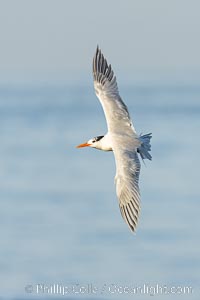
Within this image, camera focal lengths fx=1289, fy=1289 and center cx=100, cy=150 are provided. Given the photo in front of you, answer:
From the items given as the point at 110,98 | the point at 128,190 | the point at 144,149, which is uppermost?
the point at 110,98

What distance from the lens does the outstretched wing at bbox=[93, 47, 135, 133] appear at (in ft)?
47.0

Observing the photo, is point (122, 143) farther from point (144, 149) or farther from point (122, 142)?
point (144, 149)

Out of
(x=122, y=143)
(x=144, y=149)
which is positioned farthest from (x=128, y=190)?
(x=144, y=149)

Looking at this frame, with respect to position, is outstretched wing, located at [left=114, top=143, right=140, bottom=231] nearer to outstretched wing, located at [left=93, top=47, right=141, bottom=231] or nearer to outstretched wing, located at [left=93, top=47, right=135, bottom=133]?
outstretched wing, located at [left=93, top=47, right=141, bottom=231]

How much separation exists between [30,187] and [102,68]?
618 centimetres

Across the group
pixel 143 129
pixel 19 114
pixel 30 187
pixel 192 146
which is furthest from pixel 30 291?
pixel 19 114

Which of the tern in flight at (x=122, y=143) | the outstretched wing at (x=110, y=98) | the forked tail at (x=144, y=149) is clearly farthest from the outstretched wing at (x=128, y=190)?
Result: the outstretched wing at (x=110, y=98)

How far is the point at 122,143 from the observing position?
13758mm

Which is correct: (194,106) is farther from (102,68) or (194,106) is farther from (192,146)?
(102,68)

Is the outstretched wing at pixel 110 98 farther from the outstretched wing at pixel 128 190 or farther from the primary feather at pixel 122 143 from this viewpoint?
the outstretched wing at pixel 128 190

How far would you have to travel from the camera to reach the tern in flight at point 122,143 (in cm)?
1296

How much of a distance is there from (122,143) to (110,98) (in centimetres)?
102

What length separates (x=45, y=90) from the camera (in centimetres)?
4159

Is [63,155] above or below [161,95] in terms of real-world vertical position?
below
